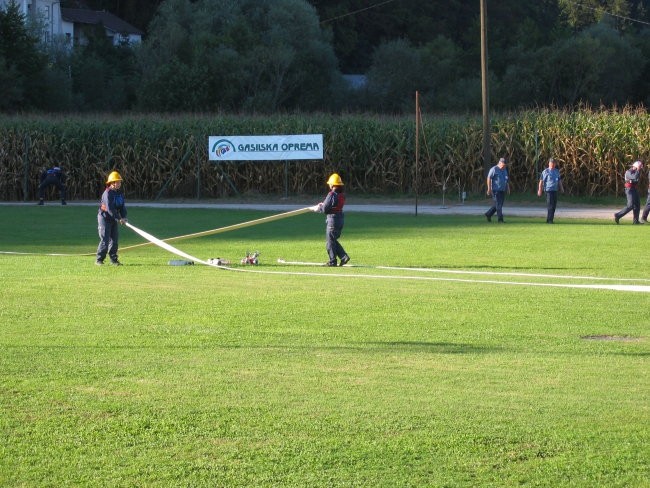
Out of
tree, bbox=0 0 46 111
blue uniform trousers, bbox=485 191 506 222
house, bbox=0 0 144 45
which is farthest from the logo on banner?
house, bbox=0 0 144 45

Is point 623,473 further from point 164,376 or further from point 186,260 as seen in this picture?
point 186,260

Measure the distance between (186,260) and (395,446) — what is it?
14025 millimetres

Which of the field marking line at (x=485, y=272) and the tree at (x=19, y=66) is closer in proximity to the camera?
the field marking line at (x=485, y=272)

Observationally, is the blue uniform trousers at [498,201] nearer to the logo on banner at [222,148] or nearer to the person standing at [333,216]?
the person standing at [333,216]

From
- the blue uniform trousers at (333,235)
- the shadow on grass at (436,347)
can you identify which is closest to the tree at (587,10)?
the blue uniform trousers at (333,235)

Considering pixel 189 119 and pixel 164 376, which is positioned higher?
pixel 189 119

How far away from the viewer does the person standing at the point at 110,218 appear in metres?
20.6

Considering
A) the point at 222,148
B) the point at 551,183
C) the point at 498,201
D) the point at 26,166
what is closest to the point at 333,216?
the point at 498,201

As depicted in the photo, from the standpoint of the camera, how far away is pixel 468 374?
10.1 meters

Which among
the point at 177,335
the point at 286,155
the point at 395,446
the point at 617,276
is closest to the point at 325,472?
the point at 395,446

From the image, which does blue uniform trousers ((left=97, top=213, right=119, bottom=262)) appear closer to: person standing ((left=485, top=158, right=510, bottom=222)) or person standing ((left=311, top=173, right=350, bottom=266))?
person standing ((left=311, top=173, right=350, bottom=266))

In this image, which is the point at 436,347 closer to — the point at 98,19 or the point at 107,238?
the point at 107,238

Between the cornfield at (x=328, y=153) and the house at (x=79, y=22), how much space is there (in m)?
38.9

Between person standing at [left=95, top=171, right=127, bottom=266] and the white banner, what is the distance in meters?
25.4
